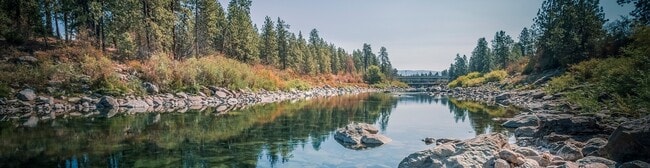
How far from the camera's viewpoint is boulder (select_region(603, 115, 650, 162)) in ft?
26.6

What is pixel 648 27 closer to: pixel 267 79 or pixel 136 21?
pixel 267 79

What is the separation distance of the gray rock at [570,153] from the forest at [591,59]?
11.8 feet

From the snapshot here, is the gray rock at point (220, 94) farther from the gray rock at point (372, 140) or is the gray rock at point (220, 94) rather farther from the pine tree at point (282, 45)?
the pine tree at point (282, 45)

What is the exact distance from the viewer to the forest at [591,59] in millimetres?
15289

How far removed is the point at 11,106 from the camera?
69.1ft

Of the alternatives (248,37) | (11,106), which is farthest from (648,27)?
(248,37)

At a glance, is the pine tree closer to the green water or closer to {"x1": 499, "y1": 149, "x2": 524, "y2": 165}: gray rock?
the green water

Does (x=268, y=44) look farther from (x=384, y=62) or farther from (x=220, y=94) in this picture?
(x=384, y=62)

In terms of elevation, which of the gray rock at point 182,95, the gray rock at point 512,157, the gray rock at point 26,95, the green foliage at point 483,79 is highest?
the green foliage at point 483,79

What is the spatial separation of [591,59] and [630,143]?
1207 inches

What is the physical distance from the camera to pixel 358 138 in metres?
13.5

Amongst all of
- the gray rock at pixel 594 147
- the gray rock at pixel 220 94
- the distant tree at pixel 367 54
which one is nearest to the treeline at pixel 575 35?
the gray rock at pixel 594 147

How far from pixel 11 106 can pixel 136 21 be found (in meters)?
16.8

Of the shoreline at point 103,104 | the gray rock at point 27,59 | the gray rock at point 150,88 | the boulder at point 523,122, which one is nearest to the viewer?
the boulder at point 523,122
